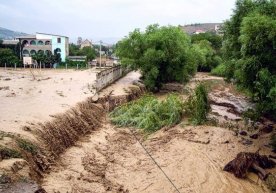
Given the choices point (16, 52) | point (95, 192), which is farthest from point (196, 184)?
point (16, 52)

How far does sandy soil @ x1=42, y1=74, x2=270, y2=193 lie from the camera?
12.9 m

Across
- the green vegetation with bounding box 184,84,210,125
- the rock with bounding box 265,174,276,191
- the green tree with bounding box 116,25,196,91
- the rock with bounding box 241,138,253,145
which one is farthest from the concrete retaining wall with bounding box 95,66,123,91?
the rock with bounding box 265,174,276,191

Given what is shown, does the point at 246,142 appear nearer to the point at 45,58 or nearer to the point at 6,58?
the point at 45,58

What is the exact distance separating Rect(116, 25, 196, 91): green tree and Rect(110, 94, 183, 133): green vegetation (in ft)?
31.1

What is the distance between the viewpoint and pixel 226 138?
57.3 ft

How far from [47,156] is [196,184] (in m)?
5.72

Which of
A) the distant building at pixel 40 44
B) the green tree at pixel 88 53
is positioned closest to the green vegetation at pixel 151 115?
the distant building at pixel 40 44

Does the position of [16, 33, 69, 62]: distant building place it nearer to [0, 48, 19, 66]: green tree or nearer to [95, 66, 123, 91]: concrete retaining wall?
[0, 48, 19, 66]: green tree

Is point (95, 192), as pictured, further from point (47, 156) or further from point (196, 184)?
point (196, 184)

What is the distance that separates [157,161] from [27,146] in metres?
5.37

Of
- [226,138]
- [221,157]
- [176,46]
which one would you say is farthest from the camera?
[176,46]

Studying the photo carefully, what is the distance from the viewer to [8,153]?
12188 millimetres

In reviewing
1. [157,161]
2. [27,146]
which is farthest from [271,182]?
[27,146]

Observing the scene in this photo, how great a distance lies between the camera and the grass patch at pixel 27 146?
1313 centimetres
